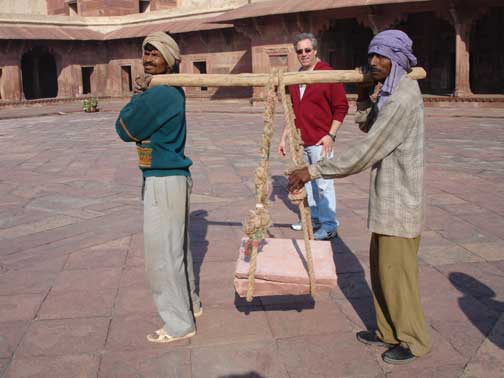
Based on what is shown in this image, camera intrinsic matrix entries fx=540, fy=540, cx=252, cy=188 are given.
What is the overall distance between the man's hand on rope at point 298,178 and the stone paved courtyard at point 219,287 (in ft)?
2.62

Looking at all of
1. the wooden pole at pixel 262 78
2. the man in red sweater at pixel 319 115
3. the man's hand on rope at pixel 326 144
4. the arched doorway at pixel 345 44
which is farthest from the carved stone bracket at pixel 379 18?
the wooden pole at pixel 262 78

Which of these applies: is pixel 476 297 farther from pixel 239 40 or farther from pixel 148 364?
pixel 239 40

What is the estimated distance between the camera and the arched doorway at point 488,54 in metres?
18.3

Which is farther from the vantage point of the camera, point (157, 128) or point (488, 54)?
point (488, 54)

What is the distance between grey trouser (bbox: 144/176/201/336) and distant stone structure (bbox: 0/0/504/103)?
44.0ft

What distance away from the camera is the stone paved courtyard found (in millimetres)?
2533

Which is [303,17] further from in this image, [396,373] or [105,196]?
[396,373]

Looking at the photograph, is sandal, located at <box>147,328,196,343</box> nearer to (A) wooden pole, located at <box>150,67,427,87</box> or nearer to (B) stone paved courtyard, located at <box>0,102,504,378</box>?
(B) stone paved courtyard, located at <box>0,102,504,378</box>

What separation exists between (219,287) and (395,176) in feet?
4.93

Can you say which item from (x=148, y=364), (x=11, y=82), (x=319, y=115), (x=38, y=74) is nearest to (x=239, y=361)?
(x=148, y=364)

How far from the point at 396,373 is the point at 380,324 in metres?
0.28

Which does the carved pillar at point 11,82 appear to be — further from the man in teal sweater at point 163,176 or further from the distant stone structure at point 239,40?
the man in teal sweater at point 163,176

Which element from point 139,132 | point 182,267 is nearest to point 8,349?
point 182,267

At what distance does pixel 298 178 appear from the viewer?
252 centimetres
